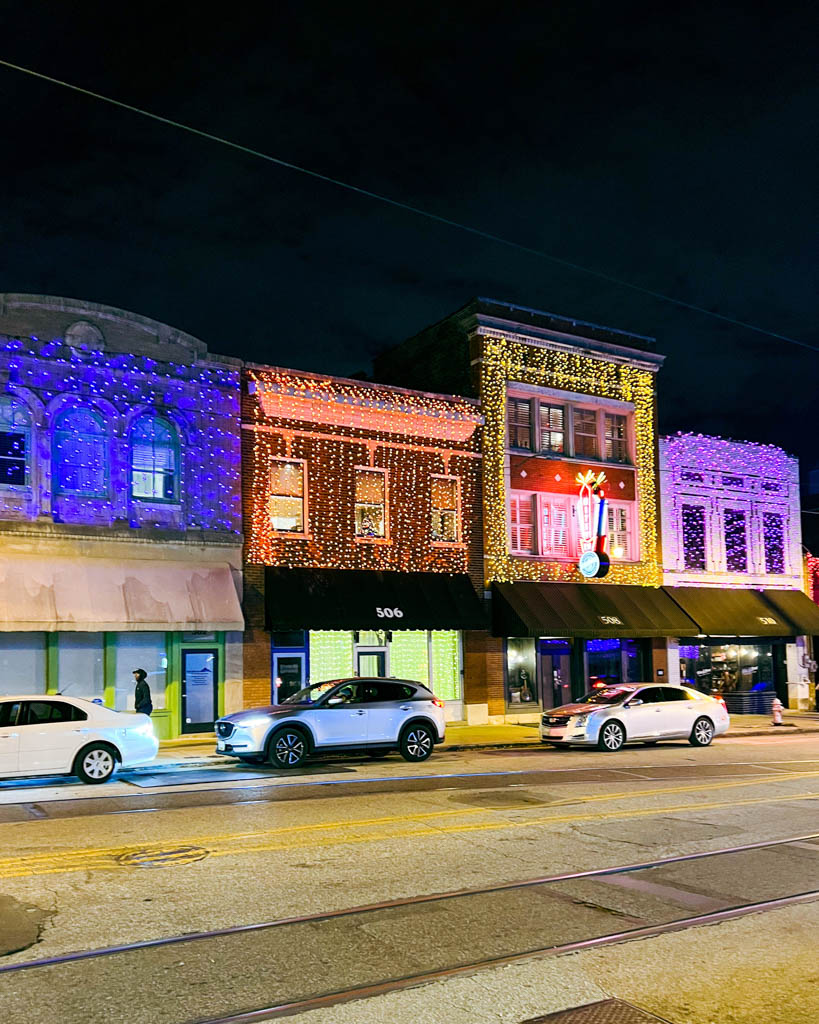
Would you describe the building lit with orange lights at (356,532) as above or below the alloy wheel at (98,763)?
above

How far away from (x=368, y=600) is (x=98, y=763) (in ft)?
34.5

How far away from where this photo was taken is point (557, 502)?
30.3 meters

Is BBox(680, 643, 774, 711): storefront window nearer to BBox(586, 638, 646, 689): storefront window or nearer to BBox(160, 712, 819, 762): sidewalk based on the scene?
BBox(160, 712, 819, 762): sidewalk

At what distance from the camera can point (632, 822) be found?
1220 cm

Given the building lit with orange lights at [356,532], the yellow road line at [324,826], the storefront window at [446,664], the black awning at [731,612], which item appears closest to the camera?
the yellow road line at [324,826]

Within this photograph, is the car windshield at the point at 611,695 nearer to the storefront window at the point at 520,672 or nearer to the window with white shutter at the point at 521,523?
the storefront window at the point at 520,672

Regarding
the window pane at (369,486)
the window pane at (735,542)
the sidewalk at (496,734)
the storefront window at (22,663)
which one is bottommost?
the sidewalk at (496,734)

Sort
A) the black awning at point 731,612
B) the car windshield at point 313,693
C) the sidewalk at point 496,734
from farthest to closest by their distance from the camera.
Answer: the black awning at point 731,612
the sidewalk at point 496,734
the car windshield at point 313,693

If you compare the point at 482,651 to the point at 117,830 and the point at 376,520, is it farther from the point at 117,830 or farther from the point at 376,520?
the point at 117,830

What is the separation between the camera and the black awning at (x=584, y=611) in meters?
27.7

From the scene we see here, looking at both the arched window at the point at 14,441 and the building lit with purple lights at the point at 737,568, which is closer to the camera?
the arched window at the point at 14,441

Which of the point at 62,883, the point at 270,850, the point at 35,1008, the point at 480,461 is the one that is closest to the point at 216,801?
the point at 270,850

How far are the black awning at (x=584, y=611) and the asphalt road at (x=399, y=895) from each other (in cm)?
Result: 1220

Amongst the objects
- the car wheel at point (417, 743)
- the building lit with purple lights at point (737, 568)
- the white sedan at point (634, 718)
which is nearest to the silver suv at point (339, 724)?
the car wheel at point (417, 743)
